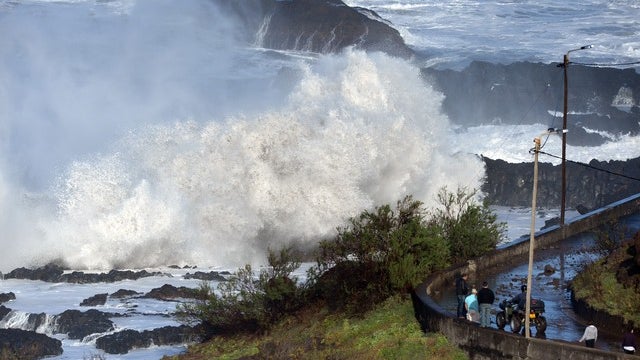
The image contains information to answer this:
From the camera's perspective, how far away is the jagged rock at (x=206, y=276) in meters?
35.6

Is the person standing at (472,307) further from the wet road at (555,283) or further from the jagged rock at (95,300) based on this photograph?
the jagged rock at (95,300)

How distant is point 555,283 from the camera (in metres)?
26.1

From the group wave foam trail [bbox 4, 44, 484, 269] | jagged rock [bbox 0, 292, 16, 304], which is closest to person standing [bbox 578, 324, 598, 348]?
jagged rock [bbox 0, 292, 16, 304]

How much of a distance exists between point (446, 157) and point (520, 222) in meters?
3.40

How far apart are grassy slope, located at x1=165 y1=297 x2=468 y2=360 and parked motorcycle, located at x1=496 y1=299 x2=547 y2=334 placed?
86cm

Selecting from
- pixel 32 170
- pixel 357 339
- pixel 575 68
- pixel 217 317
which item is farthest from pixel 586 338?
pixel 575 68

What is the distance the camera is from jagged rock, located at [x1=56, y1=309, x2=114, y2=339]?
2914 centimetres

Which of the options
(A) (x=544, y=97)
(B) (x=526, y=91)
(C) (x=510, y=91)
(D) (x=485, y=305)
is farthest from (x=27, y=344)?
(A) (x=544, y=97)

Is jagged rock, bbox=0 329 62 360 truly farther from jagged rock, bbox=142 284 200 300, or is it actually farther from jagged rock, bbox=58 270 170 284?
jagged rock, bbox=58 270 170 284

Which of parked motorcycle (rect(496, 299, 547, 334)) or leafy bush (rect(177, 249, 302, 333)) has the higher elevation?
parked motorcycle (rect(496, 299, 547, 334))

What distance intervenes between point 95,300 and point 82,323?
97.9 inches

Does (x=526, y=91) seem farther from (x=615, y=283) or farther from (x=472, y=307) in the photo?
(x=472, y=307)

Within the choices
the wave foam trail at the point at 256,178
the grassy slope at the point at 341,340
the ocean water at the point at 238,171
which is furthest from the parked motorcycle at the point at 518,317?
the wave foam trail at the point at 256,178

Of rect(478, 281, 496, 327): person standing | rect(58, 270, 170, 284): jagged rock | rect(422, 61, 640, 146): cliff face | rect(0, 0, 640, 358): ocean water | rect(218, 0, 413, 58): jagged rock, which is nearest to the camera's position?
rect(478, 281, 496, 327): person standing
